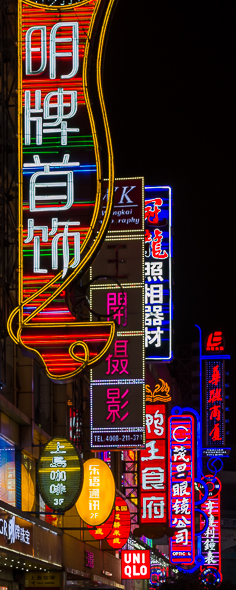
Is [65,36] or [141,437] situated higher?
[65,36]

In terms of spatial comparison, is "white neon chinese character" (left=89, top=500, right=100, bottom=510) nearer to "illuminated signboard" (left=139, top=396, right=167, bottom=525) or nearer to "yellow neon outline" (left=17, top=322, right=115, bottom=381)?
"yellow neon outline" (left=17, top=322, right=115, bottom=381)

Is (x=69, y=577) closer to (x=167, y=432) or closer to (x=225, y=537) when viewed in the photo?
(x=167, y=432)

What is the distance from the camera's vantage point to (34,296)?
16.8m

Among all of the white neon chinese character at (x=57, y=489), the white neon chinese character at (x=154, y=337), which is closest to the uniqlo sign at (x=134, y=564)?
the white neon chinese character at (x=154, y=337)

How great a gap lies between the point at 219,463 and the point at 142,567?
1166 inches

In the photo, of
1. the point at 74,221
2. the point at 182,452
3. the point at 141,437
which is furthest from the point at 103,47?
the point at 182,452

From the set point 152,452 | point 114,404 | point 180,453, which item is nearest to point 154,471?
point 152,452

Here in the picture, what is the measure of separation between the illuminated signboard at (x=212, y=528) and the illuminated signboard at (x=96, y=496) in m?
31.3

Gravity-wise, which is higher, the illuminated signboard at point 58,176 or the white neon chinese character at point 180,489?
the illuminated signboard at point 58,176

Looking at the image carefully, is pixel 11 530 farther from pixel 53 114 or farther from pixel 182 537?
pixel 182 537

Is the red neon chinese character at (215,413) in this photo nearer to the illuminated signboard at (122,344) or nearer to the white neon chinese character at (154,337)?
the white neon chinese character at (154,337)

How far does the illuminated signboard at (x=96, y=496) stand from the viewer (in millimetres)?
22312

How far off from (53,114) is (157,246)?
13.0m

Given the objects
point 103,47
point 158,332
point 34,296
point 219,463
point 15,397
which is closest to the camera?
point 34,296
